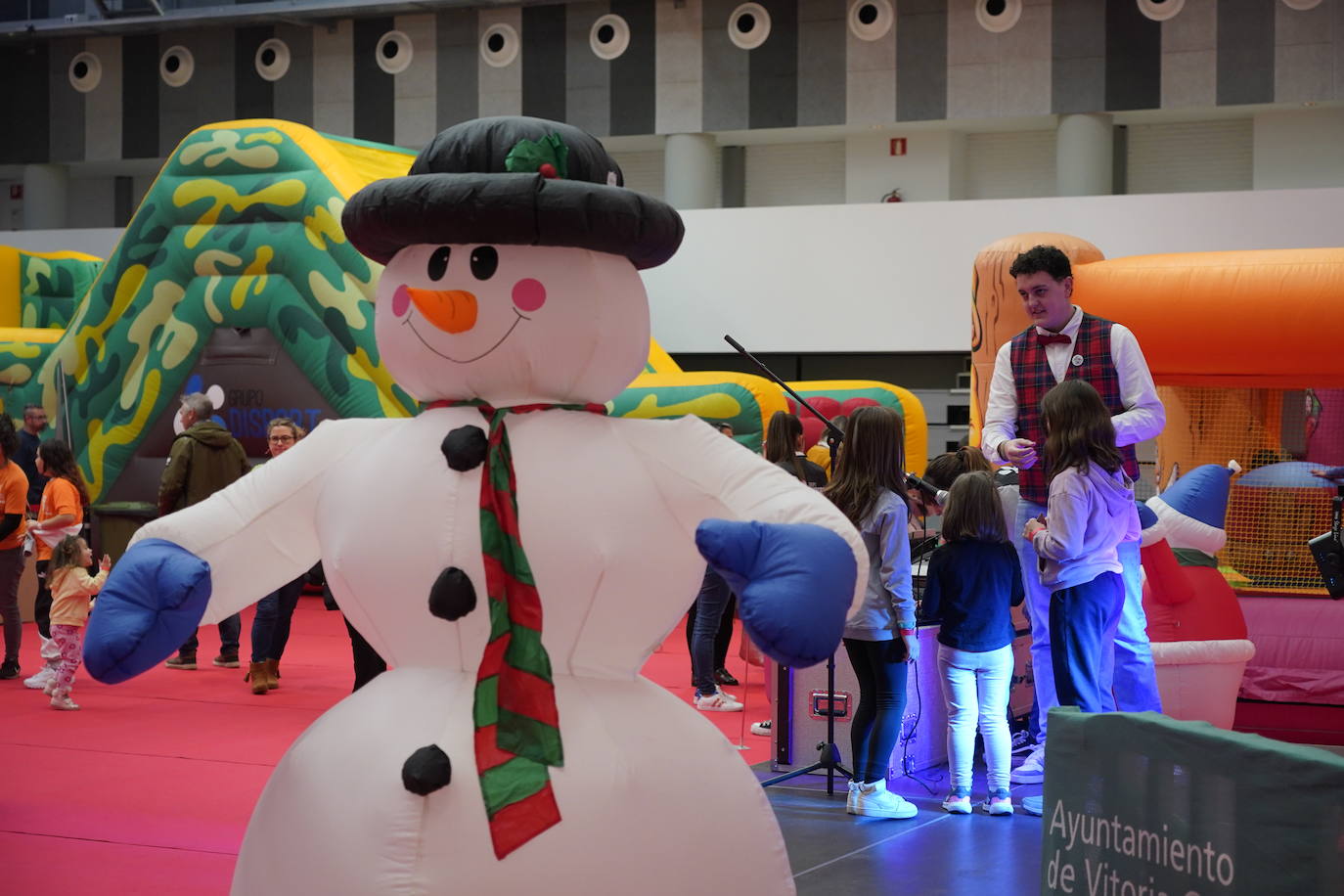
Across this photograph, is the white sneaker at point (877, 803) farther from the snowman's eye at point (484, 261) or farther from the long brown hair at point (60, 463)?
the long brown hair at point (60, 463)

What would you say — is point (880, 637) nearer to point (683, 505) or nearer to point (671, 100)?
point (683, 505)

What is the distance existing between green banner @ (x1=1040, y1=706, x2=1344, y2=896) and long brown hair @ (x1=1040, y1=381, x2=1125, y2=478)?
1.10 meters

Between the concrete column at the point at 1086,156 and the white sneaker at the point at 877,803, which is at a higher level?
the concrete column at the point at 1086,156

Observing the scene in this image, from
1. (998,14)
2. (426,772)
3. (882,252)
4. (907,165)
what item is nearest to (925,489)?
(426,772)

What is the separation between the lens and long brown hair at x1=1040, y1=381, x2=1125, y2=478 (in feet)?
12.3

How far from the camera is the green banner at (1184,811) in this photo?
6.96 feet

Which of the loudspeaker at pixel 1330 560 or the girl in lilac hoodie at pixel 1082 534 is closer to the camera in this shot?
the girl in lilac hoodie at pixel 1082 534

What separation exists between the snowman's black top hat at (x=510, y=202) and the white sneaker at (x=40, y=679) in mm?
4665

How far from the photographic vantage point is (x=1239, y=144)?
13508 mm

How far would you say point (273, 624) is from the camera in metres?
6.19

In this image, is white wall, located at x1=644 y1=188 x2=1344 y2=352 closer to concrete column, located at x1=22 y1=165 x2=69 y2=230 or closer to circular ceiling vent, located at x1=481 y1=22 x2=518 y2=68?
circular ceiling vent, located at x1=481 y1=22 x2=518 y2=68

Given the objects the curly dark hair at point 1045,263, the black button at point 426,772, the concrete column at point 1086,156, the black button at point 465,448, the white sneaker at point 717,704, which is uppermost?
the concrete column at point 1086,156

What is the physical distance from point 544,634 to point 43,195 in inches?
657

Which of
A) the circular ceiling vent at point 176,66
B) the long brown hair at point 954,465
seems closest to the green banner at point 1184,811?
the long brown hair at point 954,465
